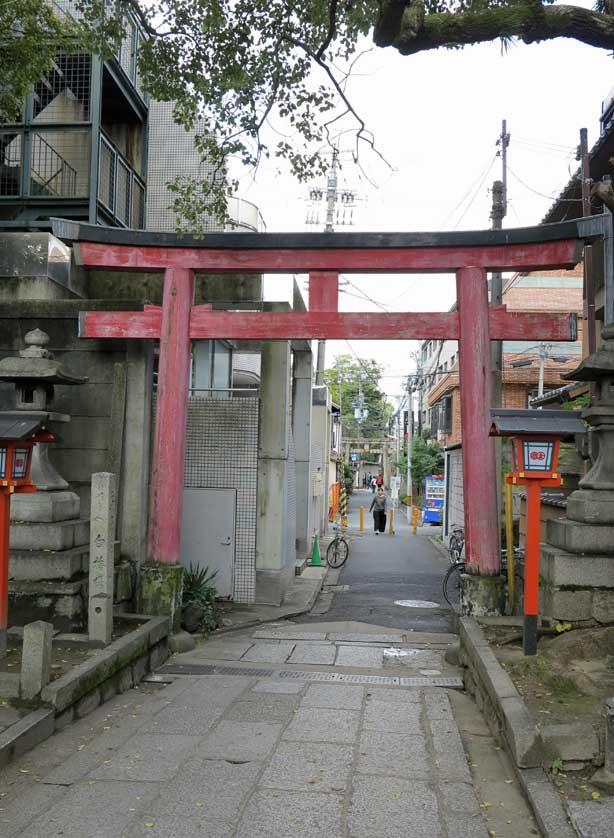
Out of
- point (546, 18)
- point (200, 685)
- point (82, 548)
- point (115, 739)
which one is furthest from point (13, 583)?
point (546, 18)

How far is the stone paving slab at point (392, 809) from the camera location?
14.5ft

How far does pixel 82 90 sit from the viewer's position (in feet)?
52.1

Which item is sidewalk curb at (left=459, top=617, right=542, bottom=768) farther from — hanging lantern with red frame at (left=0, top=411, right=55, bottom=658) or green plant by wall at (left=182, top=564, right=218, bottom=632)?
hanging lantern with red frame at (left=0, top=411, right=55, bottom=658)

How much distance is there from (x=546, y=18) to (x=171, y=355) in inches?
249

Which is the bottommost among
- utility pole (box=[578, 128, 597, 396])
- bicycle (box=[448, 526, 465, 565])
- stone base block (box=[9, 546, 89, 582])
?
bicycle (box=[448, 526, 465, 565])

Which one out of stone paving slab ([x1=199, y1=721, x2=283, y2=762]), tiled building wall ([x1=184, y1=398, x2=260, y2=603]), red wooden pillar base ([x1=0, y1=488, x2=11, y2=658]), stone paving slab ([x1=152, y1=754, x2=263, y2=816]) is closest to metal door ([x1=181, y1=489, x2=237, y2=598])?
tiled building wall ([x1=184, y1=398, x2=260, y2=603])

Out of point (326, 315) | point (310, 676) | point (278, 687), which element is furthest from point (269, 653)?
point (326, 315)

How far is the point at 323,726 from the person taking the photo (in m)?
6.51

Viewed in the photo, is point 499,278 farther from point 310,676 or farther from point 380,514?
point 380,514

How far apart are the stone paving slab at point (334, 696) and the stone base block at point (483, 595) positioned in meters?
2.31

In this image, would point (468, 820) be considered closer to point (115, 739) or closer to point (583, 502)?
point (115, 739)

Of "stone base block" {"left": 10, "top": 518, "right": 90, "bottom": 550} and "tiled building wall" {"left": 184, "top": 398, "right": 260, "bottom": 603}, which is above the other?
"tiled building wall" {"left": 184, "top": 398, "right": 260, "bottom": 603}

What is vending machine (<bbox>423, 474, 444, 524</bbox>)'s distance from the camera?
1345 inches

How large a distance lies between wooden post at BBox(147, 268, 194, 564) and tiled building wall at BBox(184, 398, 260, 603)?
2.68 m
